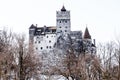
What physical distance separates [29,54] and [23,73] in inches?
131

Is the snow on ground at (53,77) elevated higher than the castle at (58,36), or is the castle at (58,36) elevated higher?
the castle at (58,36)

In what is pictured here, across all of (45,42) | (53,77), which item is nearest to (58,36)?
(45,42)

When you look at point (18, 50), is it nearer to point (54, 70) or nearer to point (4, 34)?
point (54, 70)

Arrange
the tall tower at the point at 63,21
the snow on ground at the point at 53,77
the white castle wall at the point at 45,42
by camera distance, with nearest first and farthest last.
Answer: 1. the snow on ground at the point at 53,77
2. the white castle wall at the point at 45,42
3. the tall tower at the point at 63,21

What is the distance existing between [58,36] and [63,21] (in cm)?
714

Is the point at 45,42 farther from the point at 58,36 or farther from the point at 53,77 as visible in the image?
the point at 53,77

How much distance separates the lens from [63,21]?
103 m

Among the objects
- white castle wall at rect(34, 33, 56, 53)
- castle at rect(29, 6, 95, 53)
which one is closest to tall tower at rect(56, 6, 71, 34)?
castle at rect(29, 6, 95, 53)

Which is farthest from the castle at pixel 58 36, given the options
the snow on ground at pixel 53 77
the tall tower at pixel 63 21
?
the snow on ground at pixel 53 77

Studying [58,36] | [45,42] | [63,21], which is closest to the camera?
[58,36]

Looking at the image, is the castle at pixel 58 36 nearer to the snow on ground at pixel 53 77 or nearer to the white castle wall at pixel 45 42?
the white castle wall at pixel 45 42

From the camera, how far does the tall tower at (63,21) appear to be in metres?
100

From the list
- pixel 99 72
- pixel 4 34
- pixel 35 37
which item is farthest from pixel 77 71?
pixel 35 37

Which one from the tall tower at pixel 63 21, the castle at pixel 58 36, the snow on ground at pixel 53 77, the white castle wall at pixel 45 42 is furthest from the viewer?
the tall tower at pixel 63 21
